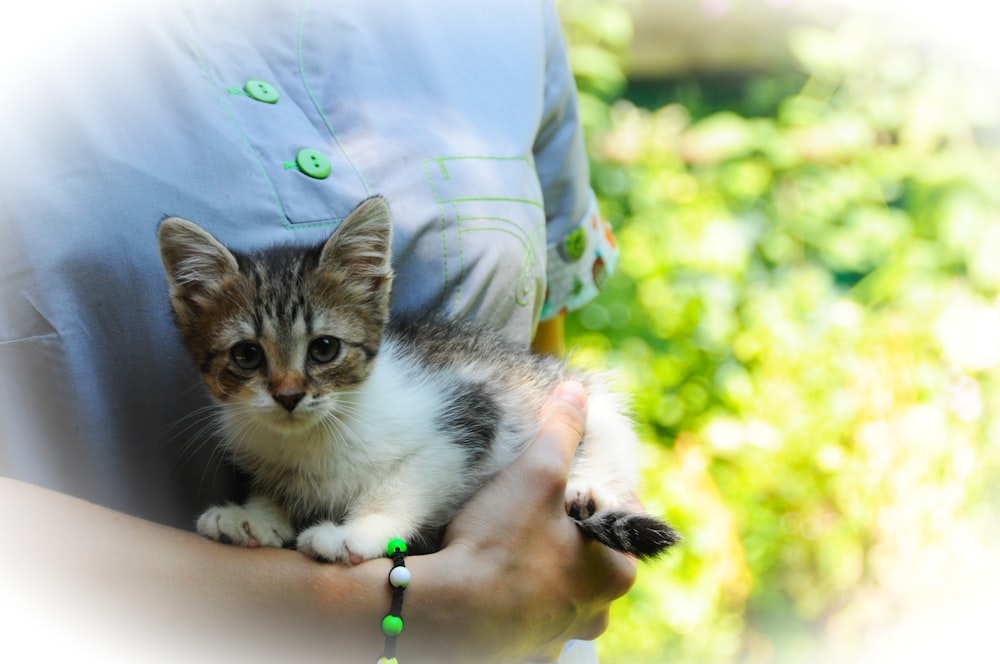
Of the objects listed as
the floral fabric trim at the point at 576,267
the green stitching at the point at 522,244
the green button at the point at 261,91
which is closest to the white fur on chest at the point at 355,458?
the green stitching at the point at 522,244

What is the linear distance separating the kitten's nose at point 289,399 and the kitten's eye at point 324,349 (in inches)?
4.2

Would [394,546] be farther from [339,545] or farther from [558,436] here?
[558,436]

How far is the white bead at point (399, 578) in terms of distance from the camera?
1.37 m

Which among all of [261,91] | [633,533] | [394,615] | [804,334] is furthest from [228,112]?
[804,334]

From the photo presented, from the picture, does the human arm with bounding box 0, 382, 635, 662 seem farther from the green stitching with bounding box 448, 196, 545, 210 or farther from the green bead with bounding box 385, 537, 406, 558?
the green stitching with bounding box 448, 196, 545, 210

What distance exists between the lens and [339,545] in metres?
1.45

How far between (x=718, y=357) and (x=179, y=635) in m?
3.08

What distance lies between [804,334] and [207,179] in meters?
3.01

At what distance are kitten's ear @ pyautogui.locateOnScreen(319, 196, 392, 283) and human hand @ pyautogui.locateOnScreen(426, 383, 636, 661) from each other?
477 mm

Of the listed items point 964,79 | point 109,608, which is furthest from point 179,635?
point 964,79

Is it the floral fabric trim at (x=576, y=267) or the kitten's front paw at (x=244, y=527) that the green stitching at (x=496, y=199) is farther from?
the kitten's front paw at (x=244, y=527)

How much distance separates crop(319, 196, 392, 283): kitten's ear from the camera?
63.6 inches

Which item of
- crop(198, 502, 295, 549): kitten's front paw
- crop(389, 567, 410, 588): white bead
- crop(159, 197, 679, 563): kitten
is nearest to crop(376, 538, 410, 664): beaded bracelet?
crop(389, 567, 410, 588): white bead

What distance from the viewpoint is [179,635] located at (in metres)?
1.27
